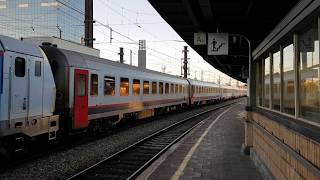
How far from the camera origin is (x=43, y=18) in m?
42.4

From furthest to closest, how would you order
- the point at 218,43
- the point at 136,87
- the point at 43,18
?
1. the point at 43,18
2. the point at 136,87
3. the point at 218,43

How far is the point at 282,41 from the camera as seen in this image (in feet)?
21.3

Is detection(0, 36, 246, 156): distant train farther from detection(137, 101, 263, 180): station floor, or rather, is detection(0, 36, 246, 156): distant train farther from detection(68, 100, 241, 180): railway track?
detection(137, 101, 263, 180): station floor

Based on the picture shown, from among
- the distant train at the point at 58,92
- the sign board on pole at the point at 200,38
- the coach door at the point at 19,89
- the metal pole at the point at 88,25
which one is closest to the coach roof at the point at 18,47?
the distant train at the point at 58,92

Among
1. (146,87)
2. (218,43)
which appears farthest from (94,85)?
(146,87)

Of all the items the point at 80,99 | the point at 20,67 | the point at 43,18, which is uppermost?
the point at 43,18

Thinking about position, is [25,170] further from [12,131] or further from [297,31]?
[297,31]

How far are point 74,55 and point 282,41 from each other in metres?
7.94

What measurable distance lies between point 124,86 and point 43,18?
2765 centimetres

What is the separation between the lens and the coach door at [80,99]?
41.2ft

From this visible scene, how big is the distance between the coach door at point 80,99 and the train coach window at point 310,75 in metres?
8.55

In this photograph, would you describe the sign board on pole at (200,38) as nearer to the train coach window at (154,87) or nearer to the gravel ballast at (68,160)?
the gravel ballast at (68,160)

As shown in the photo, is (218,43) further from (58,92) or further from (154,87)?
(154,87)

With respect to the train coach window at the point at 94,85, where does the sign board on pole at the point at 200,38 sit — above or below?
above
